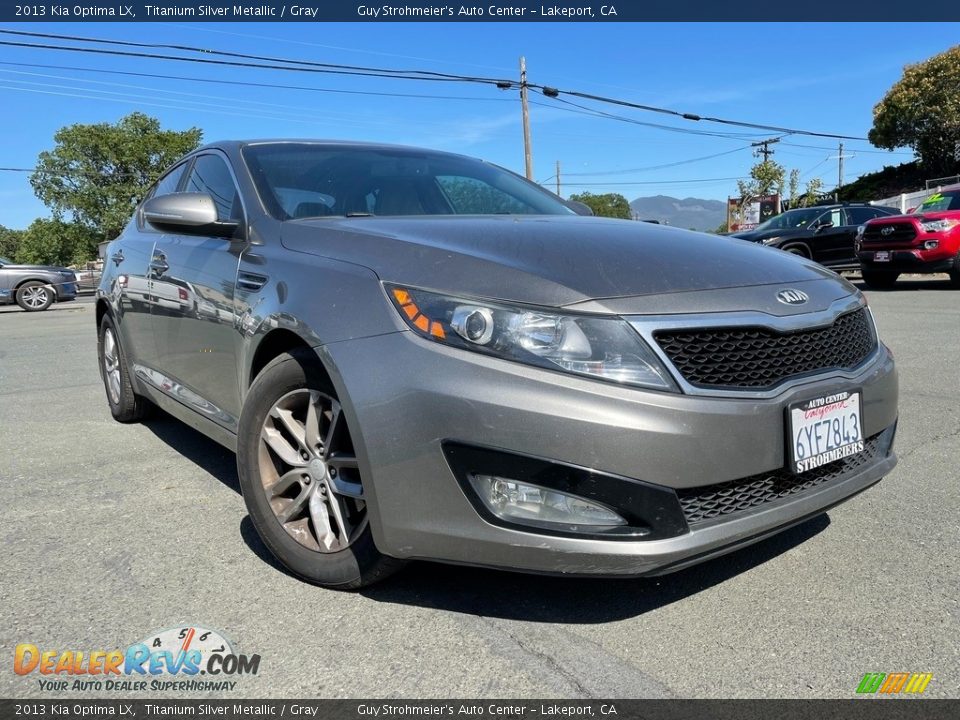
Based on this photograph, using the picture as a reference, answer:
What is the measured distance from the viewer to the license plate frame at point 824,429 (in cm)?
213

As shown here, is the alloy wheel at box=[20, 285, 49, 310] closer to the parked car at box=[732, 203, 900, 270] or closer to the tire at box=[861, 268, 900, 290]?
the parked car at box=[732, 203, 900, 270]

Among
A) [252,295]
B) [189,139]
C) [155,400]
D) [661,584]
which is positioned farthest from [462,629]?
[189,139]

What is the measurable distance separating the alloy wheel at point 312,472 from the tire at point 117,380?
2350mm

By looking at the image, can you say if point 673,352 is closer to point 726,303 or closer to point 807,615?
point 726,303

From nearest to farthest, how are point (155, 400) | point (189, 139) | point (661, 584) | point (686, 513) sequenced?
point (686, 513) < point (661, 584) < point (155, 400) < point (189, 139)

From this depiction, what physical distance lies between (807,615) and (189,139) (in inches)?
2766

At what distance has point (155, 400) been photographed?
158 inches

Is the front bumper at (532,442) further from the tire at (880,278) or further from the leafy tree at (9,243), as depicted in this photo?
the leafy tree at (9,243)

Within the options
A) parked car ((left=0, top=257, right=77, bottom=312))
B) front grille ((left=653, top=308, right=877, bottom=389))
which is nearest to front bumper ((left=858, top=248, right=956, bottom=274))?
front grille ((left=653, top=308, right=877, bottom=389))

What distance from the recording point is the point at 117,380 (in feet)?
15.8

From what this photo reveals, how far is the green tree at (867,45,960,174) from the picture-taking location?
40844mm

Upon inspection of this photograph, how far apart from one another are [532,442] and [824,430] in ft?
3.08

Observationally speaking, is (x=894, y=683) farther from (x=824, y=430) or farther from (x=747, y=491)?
(x=824, y=430)

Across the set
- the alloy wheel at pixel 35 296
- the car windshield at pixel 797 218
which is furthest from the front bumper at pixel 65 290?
the car windshield at pixel 797 218
